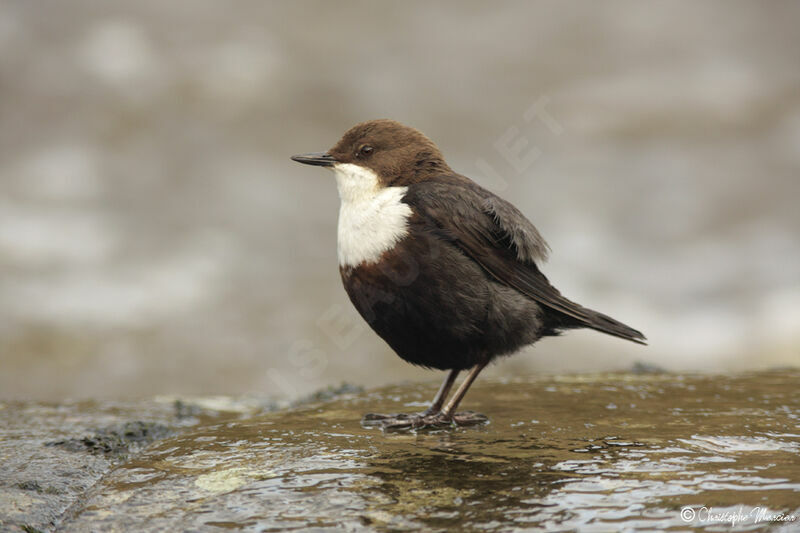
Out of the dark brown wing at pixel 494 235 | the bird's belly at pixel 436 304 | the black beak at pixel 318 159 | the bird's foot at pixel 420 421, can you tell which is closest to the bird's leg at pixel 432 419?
the bird's foot at pixel 420 421

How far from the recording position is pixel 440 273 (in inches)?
133

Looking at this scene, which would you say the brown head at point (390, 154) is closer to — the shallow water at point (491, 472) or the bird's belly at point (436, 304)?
the bird's belly at point (436, 304)

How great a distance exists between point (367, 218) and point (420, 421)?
0.86 m

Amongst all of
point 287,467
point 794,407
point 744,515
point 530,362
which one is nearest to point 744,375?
point 794,407

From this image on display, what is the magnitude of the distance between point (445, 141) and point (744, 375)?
20.8ft

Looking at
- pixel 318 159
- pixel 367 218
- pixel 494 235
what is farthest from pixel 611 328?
pixel 318 159

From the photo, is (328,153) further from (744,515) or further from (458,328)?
(744,515)

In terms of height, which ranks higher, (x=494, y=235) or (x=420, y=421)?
(x=494, y=235)

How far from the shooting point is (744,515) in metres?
2.20

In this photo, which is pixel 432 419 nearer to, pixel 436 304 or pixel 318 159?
pixel 436 304

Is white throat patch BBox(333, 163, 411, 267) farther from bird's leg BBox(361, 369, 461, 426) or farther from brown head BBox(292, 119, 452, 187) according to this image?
bird's leg BBox(361, 369, 461, 426)

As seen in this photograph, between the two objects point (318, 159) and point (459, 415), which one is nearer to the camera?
point (459, 415)

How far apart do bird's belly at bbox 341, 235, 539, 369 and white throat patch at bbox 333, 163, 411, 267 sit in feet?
0.15

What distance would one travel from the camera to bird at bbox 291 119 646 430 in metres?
3.38
